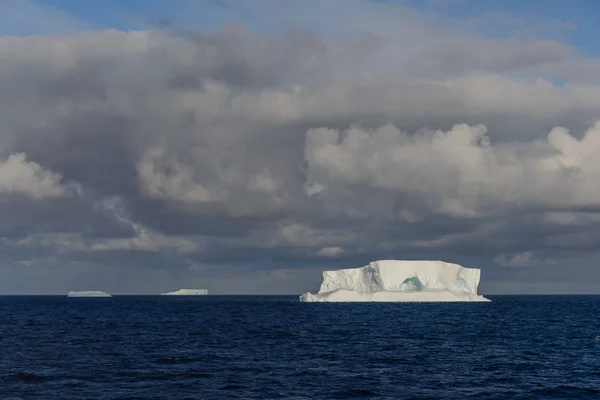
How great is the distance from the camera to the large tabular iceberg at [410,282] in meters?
148

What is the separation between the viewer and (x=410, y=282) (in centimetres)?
15000

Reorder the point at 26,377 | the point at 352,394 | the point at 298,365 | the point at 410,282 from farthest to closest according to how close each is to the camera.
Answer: the point at 410,282, the point at 298,365, the point at 26,377, the point at 352,394

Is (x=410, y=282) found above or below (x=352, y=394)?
above

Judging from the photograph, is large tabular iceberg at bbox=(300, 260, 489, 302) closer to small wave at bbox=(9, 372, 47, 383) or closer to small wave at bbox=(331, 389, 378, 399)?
small wave at bbox=(9, 372, 47, 383)

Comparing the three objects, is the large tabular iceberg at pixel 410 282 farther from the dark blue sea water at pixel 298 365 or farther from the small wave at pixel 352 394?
the small wave at pixel 352 394

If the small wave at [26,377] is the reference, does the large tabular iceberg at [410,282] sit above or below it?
above

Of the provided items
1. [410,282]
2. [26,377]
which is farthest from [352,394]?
[410,282]

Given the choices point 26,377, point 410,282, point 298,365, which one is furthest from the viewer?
point 410,282

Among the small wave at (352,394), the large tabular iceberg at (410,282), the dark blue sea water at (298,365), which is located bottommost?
the small wave at (352,394)

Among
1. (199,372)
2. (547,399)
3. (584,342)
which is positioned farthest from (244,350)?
(584,342)

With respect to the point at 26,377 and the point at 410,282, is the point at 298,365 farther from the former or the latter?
the point at 410,282

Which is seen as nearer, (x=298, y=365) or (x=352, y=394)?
(x=352, y=394)

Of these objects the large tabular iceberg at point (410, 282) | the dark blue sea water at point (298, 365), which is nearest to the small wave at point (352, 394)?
the dark blue sea water at point (298, 365)

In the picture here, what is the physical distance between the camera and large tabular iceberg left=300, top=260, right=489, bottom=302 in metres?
148
